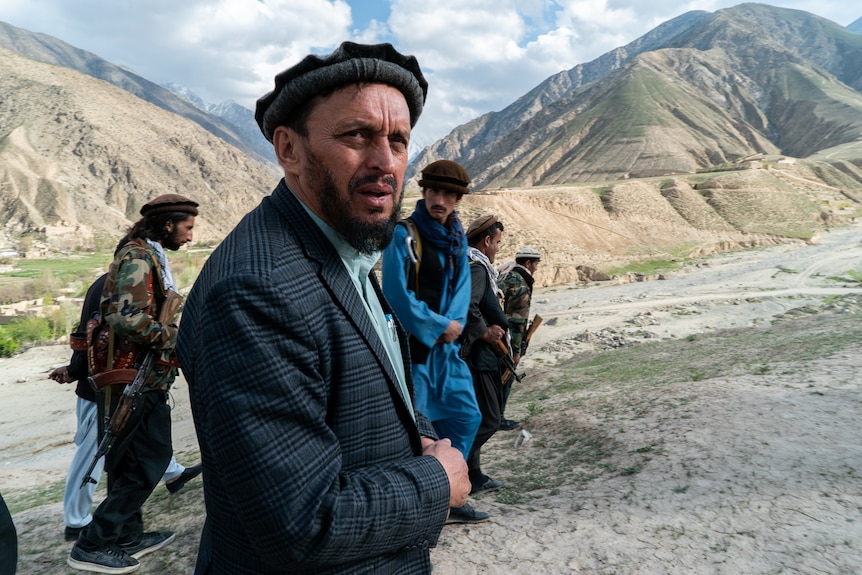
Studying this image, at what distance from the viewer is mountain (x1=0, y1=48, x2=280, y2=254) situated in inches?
1780

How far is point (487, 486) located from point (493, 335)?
51.4 inches

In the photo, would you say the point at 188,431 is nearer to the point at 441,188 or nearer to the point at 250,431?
the point at 441,188

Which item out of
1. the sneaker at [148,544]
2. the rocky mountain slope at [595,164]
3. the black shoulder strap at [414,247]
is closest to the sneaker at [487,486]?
the black shoulder strap at [414,247]

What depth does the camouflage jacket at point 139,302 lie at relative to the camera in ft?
9.33

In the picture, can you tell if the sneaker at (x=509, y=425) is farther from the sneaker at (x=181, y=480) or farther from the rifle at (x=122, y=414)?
the rifle at (x=122, y=414)

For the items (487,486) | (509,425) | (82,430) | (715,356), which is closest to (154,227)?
(82,430)

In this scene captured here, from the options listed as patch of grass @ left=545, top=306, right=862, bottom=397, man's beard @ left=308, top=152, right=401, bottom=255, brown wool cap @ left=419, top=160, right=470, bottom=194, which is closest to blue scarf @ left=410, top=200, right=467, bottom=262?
brown wool cap @ left=419, top=160, right=470, bottom=194

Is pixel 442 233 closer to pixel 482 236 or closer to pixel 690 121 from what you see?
pixel 482 236

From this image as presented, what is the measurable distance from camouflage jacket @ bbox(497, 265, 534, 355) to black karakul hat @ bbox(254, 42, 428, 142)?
4.37m

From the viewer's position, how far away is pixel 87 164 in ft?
182

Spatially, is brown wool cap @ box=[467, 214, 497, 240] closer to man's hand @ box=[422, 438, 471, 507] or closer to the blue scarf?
the blue scarf

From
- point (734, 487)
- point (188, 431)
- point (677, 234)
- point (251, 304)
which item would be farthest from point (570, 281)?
point (251, 304)

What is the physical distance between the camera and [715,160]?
69.4m

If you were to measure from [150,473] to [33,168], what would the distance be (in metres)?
61.6
